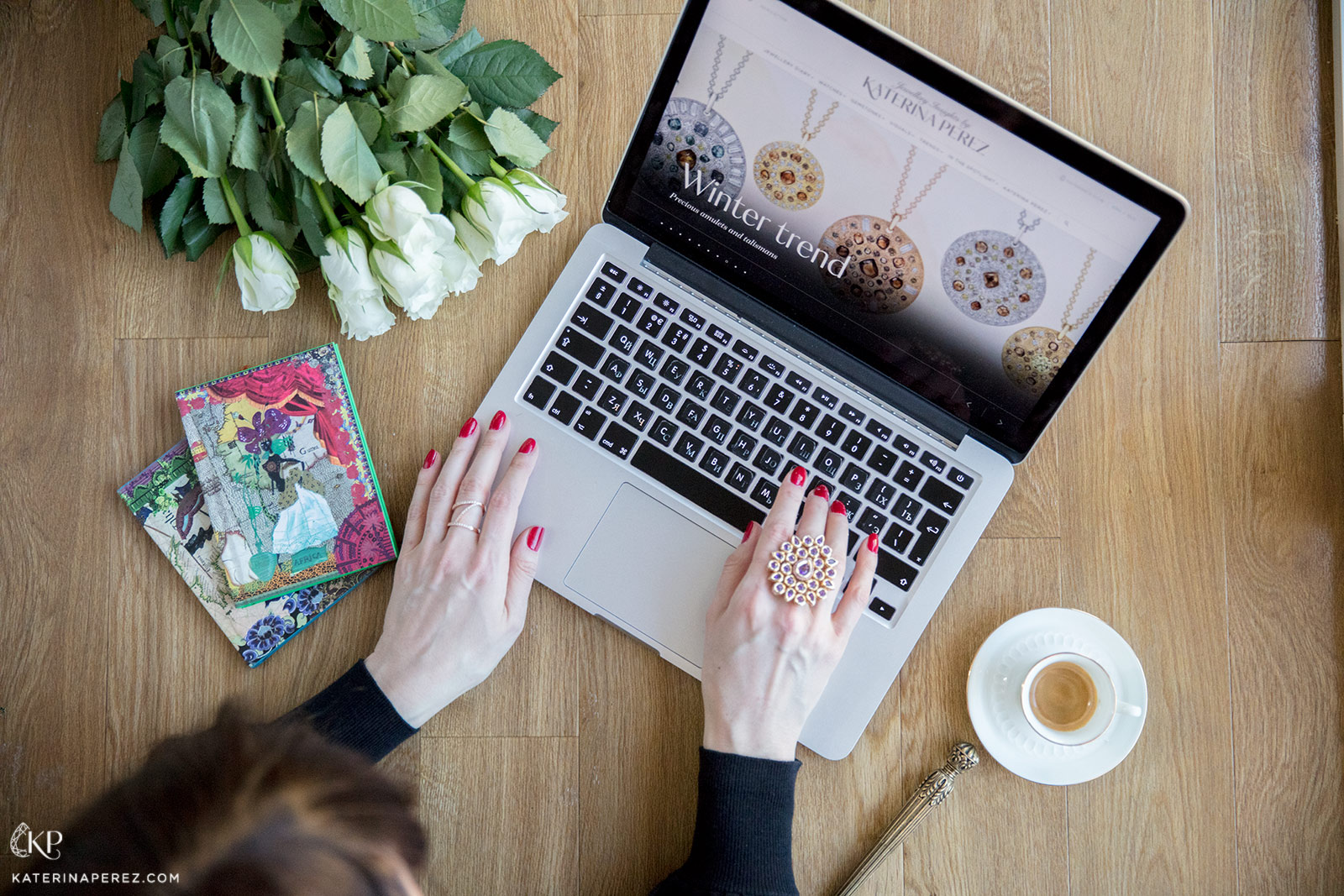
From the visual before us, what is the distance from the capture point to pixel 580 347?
875 mm

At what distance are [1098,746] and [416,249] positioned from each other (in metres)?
0.79

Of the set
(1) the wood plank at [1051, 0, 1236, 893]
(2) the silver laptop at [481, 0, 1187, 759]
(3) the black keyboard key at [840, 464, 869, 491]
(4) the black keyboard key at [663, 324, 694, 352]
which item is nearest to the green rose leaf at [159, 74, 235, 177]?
(2) the silver laptop at [481, 0, 1187, 759]

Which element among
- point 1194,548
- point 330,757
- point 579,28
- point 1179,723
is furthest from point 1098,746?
point 579,28

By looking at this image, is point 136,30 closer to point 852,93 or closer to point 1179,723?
point 852,93

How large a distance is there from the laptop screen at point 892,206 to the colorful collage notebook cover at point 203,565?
1.68ft

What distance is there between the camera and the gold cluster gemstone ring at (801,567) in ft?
2.71

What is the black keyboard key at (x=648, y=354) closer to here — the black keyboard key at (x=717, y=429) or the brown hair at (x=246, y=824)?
the black keyboard key at (x=717, y=429)

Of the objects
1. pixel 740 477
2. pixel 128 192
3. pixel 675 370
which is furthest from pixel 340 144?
pixel 740 477

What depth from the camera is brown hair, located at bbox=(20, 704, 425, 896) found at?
23.6 inches

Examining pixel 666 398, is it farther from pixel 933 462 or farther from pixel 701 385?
pixel 933 462

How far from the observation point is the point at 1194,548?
0.89 meters

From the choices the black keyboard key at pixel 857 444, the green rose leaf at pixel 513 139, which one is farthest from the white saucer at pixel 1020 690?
the green rose leaf at pixel 513 139

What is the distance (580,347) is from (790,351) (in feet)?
0.69
